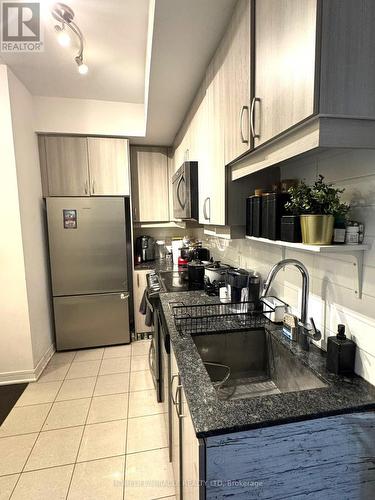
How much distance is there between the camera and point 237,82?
1216 mm

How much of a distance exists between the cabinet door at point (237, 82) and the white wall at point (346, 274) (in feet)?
1.04

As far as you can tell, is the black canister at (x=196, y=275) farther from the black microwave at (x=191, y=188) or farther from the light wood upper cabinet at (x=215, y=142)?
the light wood upper cabinet at (x=215, y=142)

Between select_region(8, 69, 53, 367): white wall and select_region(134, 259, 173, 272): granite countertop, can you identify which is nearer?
select_region(8, 69, 53, 367): white wall

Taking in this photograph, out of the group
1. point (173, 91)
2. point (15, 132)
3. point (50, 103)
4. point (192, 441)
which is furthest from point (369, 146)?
point (50, 103)

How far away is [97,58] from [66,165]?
3.79 ft

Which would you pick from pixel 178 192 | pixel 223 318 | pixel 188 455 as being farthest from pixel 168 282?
pixel 188 455

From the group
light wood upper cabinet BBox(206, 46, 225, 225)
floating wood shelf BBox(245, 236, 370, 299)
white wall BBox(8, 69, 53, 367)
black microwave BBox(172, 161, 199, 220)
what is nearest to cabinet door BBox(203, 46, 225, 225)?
light wood upper cabinet BBox(206, 46, 225, 225)

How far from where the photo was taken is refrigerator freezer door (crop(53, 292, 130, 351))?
2.97m

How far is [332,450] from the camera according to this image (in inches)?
32.3

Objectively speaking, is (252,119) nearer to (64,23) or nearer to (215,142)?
(215,142)

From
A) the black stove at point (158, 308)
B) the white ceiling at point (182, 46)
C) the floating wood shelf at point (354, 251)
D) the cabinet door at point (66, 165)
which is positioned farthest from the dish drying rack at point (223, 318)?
the cabinet door at point (66, 165)

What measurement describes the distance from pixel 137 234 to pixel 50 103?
1.71m

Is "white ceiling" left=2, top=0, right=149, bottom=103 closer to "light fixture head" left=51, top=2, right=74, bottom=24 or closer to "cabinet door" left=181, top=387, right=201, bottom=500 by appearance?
"light fixture head" left=51, top=2, right=74, bottom=24

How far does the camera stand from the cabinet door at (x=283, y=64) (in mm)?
736
